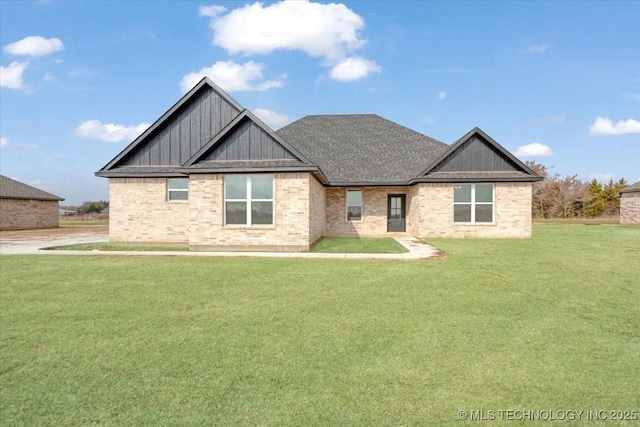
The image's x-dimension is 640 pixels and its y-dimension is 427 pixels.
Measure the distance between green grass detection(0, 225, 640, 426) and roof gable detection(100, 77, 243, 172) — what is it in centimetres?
938

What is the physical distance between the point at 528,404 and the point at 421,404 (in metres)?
1.00

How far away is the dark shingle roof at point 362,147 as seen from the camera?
70.3 ft

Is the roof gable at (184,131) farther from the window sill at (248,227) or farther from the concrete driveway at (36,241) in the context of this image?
the window sill at (248,227)

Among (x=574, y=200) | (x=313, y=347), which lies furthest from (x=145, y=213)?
(x=574, y=200)

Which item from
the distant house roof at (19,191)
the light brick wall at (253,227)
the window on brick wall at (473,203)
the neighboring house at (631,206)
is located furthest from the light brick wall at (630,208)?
the distant house roof at (19,191)

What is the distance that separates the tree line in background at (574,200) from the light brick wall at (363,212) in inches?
1539

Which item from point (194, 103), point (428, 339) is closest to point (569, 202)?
point (194, 103)

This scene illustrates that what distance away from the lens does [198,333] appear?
5203mm

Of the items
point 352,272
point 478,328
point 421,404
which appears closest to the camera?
point 421,404

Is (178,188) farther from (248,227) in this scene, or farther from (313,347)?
(313,347)

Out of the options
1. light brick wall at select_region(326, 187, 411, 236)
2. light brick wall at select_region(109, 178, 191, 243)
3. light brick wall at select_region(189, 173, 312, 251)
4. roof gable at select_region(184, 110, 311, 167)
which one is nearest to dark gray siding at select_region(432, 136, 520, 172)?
light brick wall at select_region(326, 187, 411, 236)

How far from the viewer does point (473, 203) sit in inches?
739

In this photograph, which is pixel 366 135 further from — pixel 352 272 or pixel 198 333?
pixel 198 333

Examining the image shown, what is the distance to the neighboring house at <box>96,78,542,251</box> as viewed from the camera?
47.0 feet
